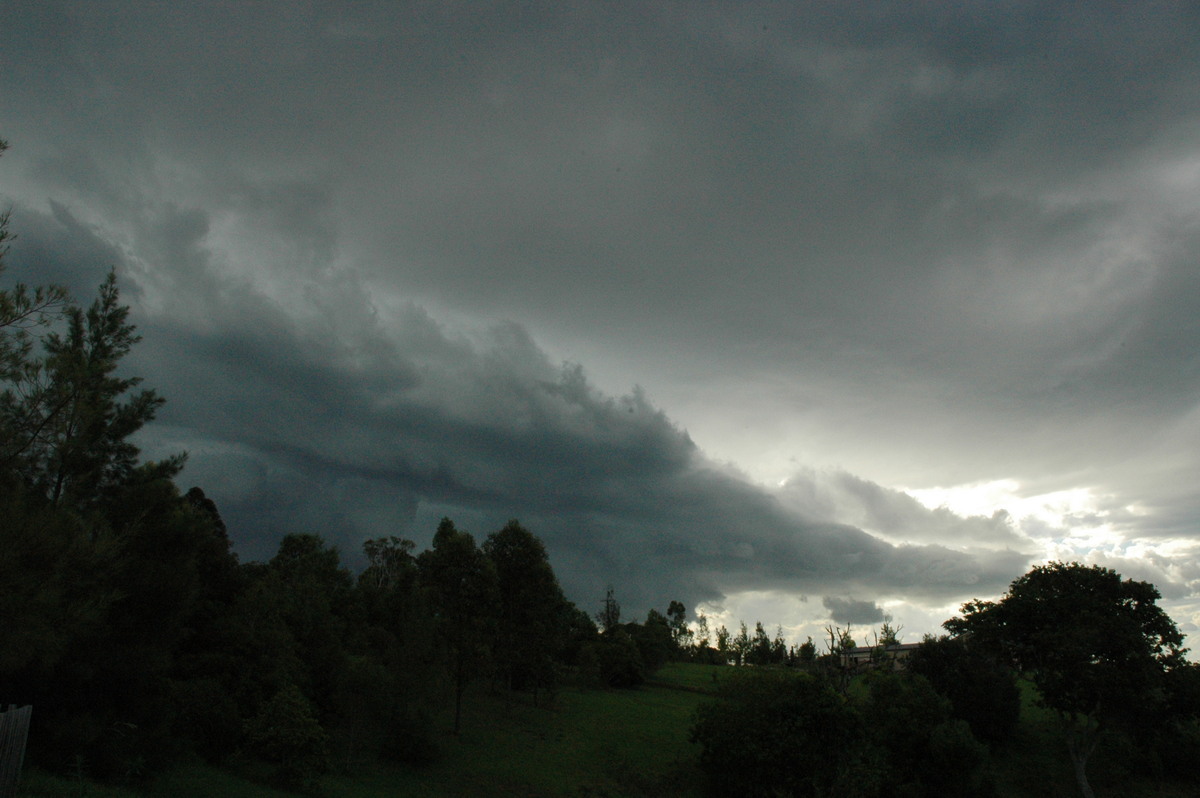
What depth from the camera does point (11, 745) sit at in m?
12.8

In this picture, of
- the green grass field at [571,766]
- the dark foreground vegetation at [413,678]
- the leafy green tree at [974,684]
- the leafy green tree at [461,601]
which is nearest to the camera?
the dark foreground vegetation at [413,678]

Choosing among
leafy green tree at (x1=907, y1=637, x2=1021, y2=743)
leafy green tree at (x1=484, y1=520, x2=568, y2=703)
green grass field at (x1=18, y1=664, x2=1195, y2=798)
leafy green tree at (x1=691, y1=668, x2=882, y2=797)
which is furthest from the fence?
leafy green tree at (x1=907, y1=637, x2=1021, y2=743)

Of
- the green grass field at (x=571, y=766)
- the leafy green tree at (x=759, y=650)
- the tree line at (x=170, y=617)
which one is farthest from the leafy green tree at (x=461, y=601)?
the leafy green tree at (x=759, y=650)

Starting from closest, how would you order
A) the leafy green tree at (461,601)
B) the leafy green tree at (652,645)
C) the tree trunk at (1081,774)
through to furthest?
1. the tree trunk at (1081,774)
2. the leafy green tree at (461,601)
3. the leafy green tree at (652,645)

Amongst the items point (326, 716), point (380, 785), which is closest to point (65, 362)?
point (380, 785)

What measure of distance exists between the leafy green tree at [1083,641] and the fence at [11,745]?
49.1 metres

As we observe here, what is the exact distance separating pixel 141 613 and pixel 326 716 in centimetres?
1875

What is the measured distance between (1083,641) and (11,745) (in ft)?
165

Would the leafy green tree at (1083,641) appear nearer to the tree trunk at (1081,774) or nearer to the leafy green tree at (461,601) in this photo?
the tree trunk at (1081,774)

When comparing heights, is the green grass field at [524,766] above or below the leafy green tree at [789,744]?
below

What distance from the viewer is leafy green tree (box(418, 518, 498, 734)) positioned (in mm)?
42406

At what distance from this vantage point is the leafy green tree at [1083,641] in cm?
4031

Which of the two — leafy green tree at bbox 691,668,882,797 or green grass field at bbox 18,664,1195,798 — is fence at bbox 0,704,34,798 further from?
leafy green tree at bbox 691,668,882,797

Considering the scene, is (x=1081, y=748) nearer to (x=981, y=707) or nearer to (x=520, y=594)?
(x=981, y=707)
